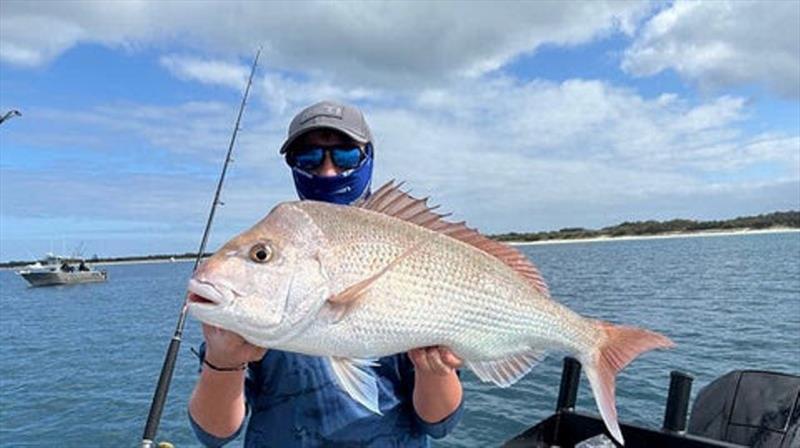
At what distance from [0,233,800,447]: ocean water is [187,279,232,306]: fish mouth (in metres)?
8.39

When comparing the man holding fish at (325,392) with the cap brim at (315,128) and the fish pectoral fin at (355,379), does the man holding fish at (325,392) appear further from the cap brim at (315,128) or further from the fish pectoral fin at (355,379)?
the fish pectoral fin at (355,379)

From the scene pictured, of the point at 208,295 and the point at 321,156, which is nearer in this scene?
the point at 208,295

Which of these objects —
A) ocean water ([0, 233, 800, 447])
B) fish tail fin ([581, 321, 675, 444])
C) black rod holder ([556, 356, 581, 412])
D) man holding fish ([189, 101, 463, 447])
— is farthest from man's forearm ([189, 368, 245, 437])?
ocean water ([0, 233, 800, 447])

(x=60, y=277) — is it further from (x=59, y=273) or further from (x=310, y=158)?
(x=310, y=158)

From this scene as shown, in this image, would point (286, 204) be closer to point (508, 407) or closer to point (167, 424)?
point (508, 407)

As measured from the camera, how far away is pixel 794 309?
23297 mm

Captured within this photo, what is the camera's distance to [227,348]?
208cm

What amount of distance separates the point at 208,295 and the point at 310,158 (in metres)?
0.91

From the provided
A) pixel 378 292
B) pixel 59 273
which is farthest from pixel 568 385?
pixel 59 273

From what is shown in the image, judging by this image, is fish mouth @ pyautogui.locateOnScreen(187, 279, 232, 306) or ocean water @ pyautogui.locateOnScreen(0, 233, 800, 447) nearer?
fish mouth @ pyautogui.locateOnScreen(187, 279, 232, 306)

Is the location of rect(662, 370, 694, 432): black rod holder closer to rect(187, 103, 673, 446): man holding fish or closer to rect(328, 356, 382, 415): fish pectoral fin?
rect(187, 103, 673, 446): man holding fish

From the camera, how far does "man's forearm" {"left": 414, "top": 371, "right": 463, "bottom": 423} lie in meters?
2.42

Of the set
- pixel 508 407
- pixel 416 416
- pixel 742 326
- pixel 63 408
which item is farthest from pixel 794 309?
pixel 416 416

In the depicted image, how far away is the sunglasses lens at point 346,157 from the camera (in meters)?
A: 2.59
